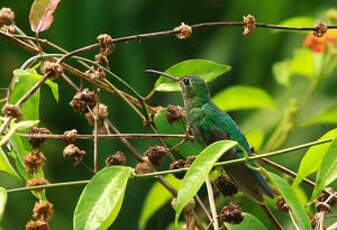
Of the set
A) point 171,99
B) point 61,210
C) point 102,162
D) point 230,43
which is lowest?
point 61,210

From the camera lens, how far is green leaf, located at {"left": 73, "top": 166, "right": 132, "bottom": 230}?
49.8 inches

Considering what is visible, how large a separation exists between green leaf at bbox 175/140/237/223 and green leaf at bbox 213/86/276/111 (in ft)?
4.96

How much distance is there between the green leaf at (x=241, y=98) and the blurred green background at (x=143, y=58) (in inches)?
58.6

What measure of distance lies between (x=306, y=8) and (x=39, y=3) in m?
3.74

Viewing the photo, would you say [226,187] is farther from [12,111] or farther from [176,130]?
[12,111]

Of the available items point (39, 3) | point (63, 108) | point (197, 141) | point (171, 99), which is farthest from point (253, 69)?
point (39, 3)

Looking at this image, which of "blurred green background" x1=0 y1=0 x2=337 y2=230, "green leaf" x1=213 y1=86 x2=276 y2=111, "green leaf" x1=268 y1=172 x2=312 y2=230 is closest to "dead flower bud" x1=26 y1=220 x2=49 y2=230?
"green leaf" x1=268 y1=172 x2=312 y2=230

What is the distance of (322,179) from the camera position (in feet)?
4.31

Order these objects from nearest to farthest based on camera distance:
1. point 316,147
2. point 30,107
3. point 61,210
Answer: point 316,147
point 30,107
point 61,210

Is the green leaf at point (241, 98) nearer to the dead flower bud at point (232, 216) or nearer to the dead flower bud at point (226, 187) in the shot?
the dead flower bud at point (226, 187)

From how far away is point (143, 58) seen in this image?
5.02 m

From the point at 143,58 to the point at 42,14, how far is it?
3372mm

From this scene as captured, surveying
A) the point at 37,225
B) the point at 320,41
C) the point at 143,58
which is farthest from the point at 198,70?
the point at 143,58

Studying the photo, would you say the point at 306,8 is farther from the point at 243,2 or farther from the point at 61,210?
the point at 61,210
